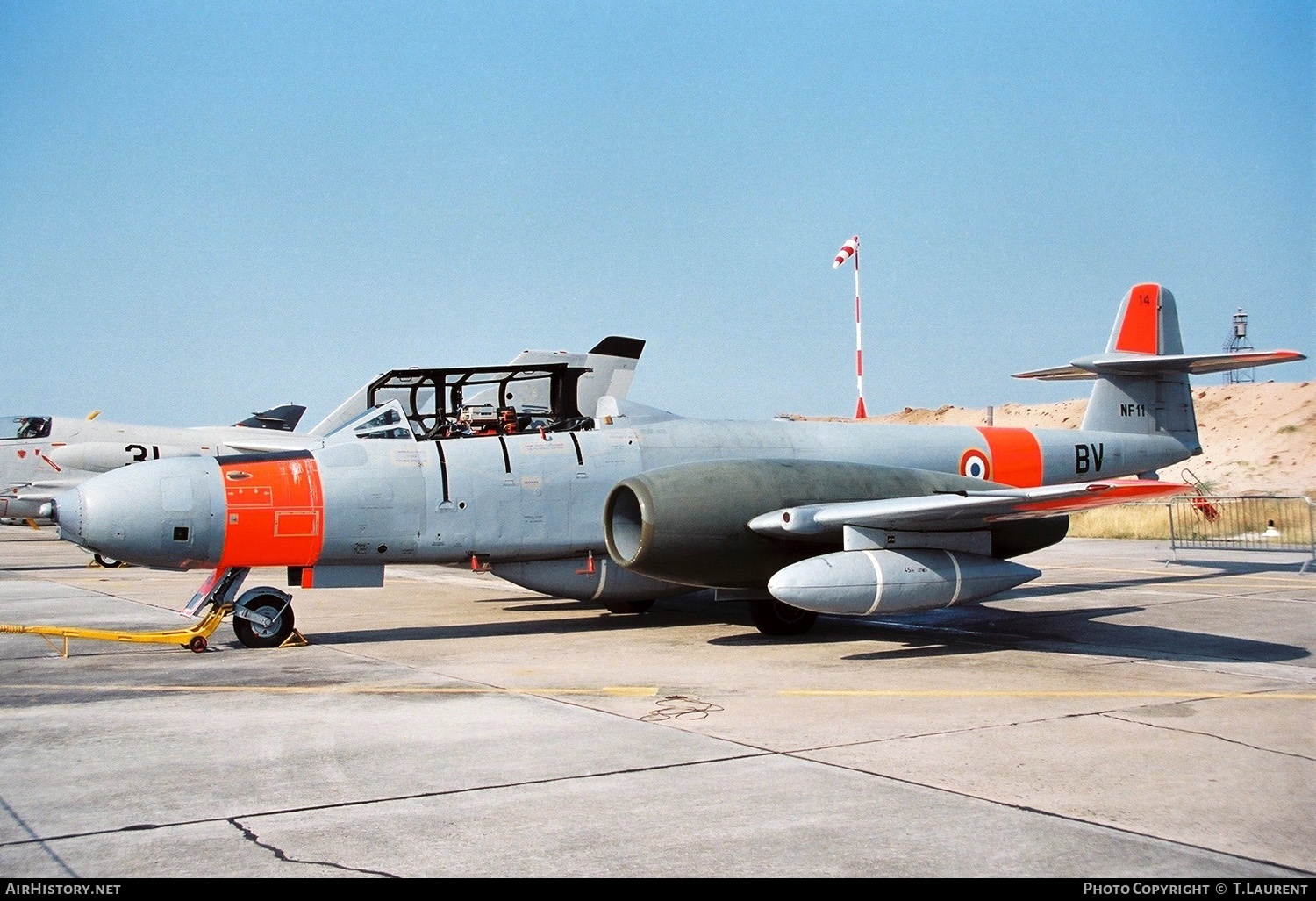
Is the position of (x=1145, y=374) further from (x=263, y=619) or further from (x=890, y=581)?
(x=263, y=619)

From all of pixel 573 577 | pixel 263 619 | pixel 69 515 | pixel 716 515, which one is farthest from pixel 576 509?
pixel 69 515

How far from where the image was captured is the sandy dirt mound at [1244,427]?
48.8 metres

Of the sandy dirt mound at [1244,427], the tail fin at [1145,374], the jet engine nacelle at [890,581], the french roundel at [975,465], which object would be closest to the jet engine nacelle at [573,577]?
the jet engine nacelle at [890,581]

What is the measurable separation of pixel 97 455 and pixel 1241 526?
25.7 meters

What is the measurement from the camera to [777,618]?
35.2ft

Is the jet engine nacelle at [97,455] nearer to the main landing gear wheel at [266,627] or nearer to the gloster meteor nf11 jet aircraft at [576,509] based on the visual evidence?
the gloster meteor nf11 jet aircraft at [576,509]

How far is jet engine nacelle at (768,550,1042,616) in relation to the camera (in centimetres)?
916

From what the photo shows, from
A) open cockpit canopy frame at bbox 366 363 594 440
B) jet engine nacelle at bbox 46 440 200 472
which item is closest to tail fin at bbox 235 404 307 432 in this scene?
jet engine nacelle at bbox 46 440 200 472

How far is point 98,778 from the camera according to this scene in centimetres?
538

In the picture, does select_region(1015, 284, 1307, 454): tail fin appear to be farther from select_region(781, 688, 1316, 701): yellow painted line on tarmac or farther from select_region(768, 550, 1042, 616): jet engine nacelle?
select_region(781, 688, 1316, 701): yellow painted line on tarmac

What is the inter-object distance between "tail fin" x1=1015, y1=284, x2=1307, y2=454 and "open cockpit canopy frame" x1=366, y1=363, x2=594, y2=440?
7.28 meters

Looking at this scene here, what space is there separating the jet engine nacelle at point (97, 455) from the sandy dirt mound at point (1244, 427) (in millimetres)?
31604
